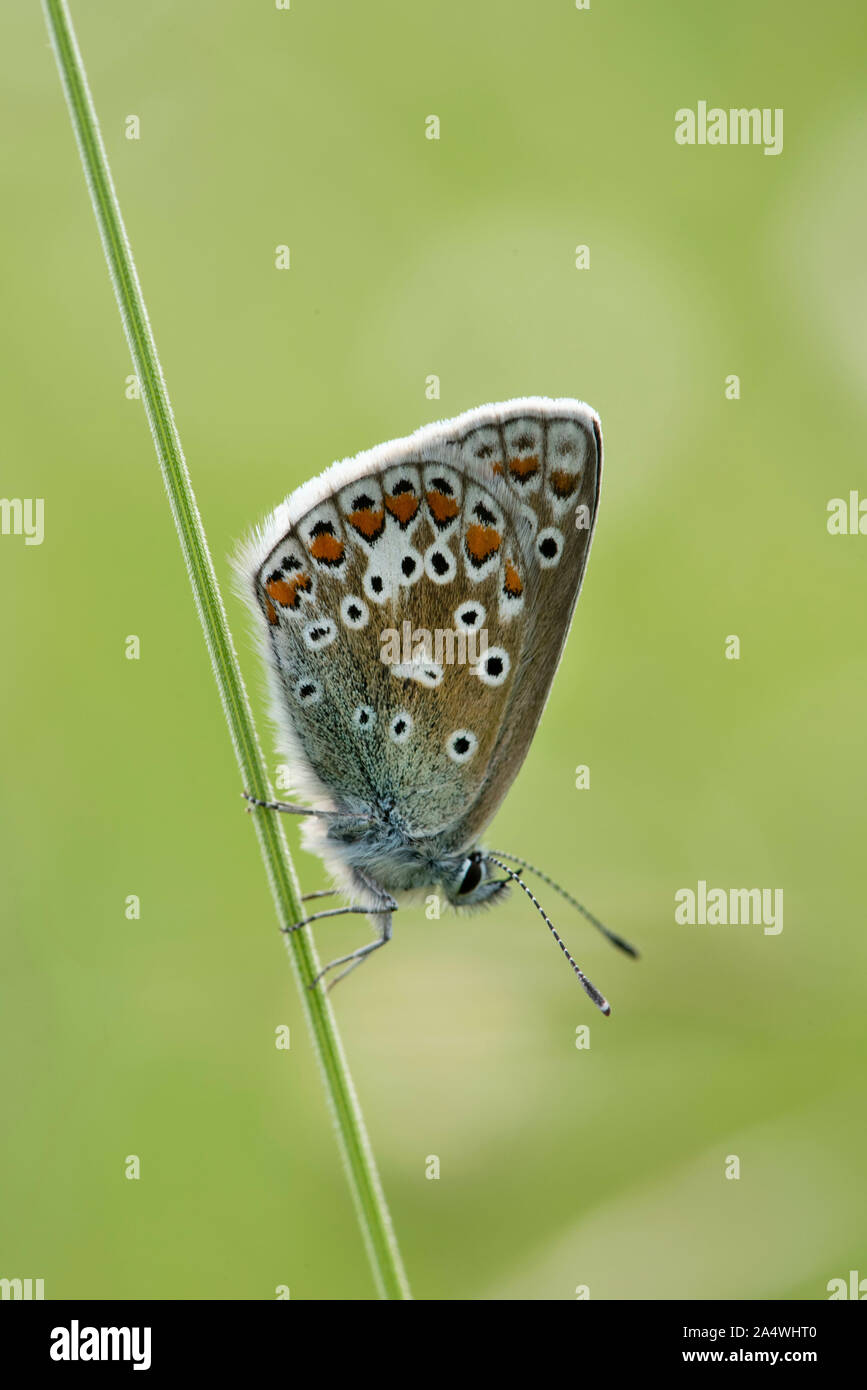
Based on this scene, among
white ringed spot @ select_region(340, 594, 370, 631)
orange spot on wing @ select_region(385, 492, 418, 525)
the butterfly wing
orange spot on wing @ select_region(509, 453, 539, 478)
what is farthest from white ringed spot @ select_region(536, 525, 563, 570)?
white ringed spot @ select_region(340, 594, 370, 631)

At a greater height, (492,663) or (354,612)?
(354,612)

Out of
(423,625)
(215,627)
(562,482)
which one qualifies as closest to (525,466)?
(562,482)

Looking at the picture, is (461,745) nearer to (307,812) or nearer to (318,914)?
(307,812)

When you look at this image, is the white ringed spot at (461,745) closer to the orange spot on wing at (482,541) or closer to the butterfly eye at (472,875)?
the butterfly eye at (472,875)

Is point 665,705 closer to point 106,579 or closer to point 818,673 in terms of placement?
point 818,673

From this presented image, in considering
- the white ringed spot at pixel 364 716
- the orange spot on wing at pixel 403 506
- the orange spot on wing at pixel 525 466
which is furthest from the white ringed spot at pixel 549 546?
the white ringed spot at pixel 364 716

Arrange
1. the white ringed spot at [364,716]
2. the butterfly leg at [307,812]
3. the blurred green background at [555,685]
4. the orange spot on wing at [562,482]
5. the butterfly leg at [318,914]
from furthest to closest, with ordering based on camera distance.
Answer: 1. the blurred green background at [555,685]
2. the white ringed spot at [364,716]
3. the orange spot on wing at [562,482]
4. the butterfly leg at [307,812]
5. the butterfly leg at [318,914]

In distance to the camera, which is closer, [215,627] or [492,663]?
[215,627]

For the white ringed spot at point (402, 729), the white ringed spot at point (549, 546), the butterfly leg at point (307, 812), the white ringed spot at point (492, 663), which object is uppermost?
the white ringed spot at point (549, 546)
